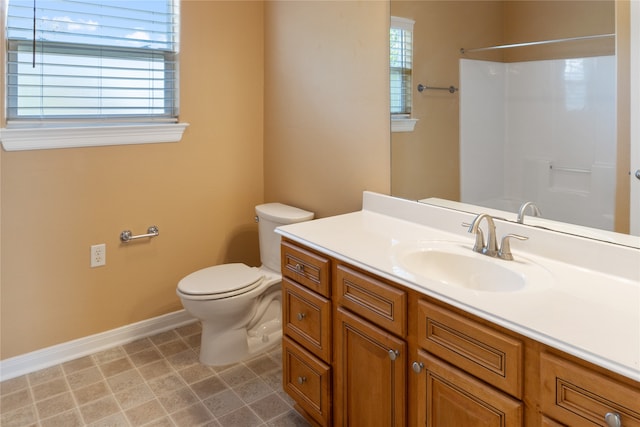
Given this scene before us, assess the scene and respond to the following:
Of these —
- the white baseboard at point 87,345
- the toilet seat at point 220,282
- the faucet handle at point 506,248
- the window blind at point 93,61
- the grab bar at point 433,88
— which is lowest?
the white baseboard at point 87,345

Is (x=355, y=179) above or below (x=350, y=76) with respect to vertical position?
below

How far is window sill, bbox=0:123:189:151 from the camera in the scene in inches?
90.1

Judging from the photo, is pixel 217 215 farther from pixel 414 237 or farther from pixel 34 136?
pixel 414 237

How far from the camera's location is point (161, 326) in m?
2.90

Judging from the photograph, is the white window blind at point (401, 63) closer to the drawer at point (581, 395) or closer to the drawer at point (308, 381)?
the drawer at point (308, 381)

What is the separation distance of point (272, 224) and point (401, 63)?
1086 millimetres

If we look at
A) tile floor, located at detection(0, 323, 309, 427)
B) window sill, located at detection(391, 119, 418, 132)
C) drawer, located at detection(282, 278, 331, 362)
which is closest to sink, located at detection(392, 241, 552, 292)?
drawer, located at detection(282, 278, 331, 362)

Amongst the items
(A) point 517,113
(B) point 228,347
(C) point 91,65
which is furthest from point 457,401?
(C) point 91,65

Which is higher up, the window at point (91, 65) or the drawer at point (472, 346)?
the window at point (91, 65)

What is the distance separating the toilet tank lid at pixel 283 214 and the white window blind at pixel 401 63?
747mm

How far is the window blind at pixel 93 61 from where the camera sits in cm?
230

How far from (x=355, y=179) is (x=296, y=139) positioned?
54cm

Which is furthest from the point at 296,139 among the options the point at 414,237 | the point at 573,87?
the point at 573,87

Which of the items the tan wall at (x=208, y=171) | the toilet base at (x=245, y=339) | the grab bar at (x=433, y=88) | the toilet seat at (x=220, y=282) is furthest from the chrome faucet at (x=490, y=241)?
the toilet base at (x=245, y=339)
